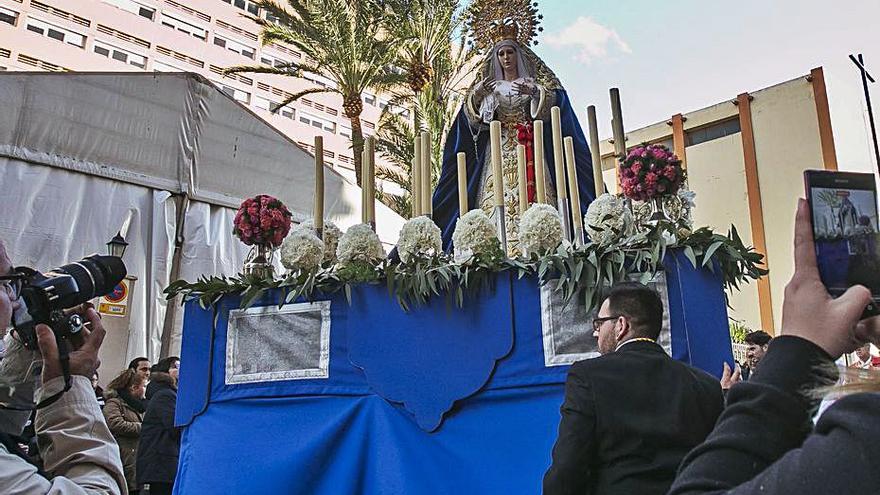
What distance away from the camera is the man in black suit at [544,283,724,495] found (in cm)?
212

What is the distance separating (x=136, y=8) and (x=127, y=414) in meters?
40.1

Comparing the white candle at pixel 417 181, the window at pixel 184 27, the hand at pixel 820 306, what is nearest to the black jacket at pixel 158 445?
the white candle at pixel 417 181

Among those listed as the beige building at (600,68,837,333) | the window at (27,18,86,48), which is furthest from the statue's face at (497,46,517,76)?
the window at (27,18,86,48)

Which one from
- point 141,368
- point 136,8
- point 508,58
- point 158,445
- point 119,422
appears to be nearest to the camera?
point 508,58

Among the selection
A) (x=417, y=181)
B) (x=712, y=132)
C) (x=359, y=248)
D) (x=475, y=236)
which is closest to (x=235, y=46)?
(x=712, y=132)

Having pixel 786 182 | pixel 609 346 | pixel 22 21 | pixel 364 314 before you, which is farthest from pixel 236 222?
pixel 22 21

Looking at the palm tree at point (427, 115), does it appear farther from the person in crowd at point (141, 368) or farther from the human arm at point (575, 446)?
the human arm at point (575, 446)

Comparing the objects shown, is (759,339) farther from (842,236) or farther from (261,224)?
(842,236)

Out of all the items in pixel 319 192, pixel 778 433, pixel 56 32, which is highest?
pixel 56 32

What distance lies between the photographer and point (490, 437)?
10.5 feet

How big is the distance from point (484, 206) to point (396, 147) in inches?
537

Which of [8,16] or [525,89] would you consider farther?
[8,16]

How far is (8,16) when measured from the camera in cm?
3391

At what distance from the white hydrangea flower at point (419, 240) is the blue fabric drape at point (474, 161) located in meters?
1.54
